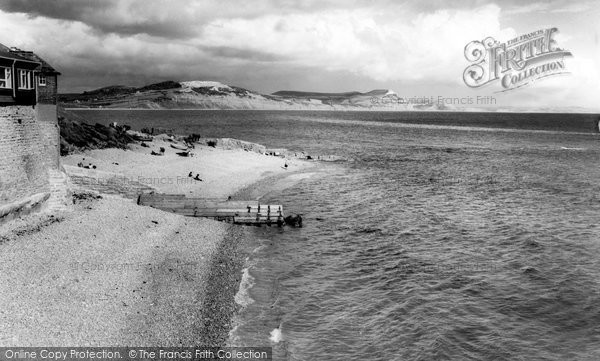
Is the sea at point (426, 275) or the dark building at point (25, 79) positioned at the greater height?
the dark building at point (25, 79)

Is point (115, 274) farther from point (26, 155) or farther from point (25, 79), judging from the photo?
point (25, 79)

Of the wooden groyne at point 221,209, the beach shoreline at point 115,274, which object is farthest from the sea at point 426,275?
the beach shoreline at point 115,274

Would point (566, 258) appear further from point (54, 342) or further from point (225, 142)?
point (225, 142)

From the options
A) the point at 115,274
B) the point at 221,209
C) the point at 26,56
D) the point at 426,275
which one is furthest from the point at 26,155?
the point at 426,275

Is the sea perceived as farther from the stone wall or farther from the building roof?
the building roof

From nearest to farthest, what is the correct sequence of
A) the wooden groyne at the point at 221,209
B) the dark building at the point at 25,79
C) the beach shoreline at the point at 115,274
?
1. the beach shoreline at the point at 115,274
2. the dark building at the point at 25,79
3. the wooden groyne at the point at 221,209

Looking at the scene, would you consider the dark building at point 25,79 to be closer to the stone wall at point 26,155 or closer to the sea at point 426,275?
the stone wall at point 26,155
